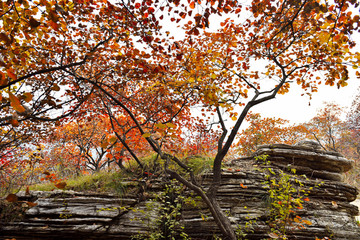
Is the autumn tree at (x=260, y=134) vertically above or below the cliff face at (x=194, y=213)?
above

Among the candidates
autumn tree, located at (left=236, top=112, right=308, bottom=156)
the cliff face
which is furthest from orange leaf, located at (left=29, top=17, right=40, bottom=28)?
autumn tree, located at (left=236, top=112, right=308, bottom=156)

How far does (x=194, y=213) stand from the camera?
17.0 ft

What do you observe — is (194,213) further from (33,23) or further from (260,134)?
(260,134)

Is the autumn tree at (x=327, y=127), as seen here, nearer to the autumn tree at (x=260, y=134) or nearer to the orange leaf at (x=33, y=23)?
the autumn tree at (x=260, y=134)

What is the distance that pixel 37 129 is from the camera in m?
6.41

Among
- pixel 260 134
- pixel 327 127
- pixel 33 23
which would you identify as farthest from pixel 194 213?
pixel 327 127

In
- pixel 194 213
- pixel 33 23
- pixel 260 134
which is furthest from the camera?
pixel 260 134

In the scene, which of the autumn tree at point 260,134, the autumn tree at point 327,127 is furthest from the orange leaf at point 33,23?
the autumn tree at point 327,127

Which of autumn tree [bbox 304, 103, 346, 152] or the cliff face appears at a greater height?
autumn tree [bbox 304, 103, 346, 152]

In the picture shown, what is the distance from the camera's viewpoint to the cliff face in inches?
184

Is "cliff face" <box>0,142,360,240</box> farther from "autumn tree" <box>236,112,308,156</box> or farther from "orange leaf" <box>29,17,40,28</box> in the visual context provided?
"autumn tree" <box>236,112,308,156</box>

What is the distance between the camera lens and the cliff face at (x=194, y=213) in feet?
15.3

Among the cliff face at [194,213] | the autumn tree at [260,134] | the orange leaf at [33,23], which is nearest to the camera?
the orange leaf at [33,23]

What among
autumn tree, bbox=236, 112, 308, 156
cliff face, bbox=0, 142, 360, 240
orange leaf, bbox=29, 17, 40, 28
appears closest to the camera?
orange leaf, bbox=29, 17, 40, 28
